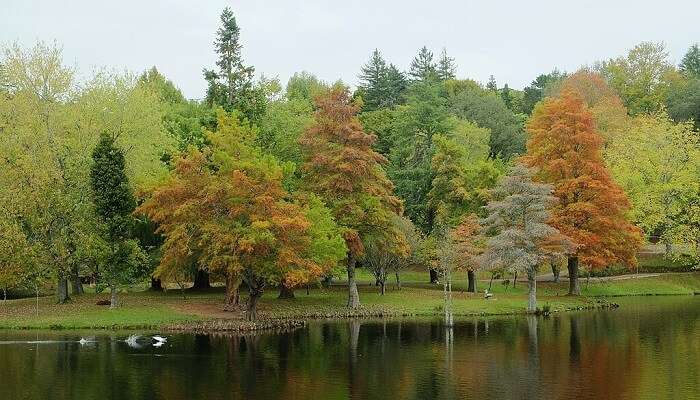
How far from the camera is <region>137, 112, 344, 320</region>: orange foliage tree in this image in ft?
160

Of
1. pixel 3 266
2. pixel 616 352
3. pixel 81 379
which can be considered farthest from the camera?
pixel 3 266

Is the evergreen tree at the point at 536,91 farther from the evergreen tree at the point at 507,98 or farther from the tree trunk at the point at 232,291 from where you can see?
the tree trunk at the point at 232,291

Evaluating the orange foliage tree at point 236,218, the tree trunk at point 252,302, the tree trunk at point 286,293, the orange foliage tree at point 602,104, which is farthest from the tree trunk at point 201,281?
the orange foliage tree at point 602,104

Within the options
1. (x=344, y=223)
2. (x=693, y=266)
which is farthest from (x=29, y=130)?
(x=693, y=266)

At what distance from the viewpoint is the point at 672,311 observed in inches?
2264

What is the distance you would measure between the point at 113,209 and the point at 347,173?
17505 millimetres

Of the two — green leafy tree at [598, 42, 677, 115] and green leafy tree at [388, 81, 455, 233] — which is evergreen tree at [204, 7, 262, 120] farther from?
green leafy tree at [598, 42, 677, 115]

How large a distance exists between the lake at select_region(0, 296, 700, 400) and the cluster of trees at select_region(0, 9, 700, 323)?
22.1 feet

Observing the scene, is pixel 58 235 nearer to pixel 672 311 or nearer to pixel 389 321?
pixel 389 321

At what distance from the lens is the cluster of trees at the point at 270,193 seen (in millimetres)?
50562

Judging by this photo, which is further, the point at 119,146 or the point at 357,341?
the point at 119,146

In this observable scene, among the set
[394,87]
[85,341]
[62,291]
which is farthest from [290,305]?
[394,87]

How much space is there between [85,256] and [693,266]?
194 ft

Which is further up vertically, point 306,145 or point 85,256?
point 306,145
